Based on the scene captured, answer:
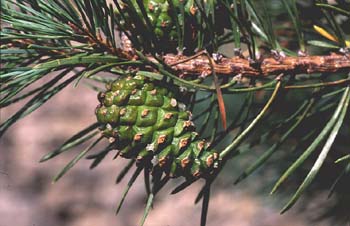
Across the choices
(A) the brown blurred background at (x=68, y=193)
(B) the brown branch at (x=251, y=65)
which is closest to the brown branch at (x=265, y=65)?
(B) the brown branch at (x=251, y=65)

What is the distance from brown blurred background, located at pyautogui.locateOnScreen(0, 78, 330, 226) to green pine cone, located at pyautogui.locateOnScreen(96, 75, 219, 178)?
4.75ft

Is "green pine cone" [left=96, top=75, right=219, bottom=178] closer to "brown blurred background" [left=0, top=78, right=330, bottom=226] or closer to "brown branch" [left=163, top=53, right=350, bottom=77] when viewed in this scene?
"brown branch" [left=163, top=53, right=350, bottom=77]

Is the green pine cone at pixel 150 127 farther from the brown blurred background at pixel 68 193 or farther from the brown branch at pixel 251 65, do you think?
the brown blurred background at pixel 68 193

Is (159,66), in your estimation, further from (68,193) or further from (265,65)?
(68,193)

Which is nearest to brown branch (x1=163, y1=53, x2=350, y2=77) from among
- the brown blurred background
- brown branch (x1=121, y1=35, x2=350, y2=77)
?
brown branch (x1=121, y1=35, x2=350, y2=77)

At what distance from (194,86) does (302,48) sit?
0.16 meters

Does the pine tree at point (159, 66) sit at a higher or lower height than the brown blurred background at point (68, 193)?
higher

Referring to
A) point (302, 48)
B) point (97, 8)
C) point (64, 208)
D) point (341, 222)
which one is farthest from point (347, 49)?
point (64, 208)

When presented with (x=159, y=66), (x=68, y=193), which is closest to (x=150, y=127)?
(x=159, y=66)

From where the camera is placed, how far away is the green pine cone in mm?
507

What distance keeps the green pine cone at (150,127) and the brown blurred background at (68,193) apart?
145 centimetres

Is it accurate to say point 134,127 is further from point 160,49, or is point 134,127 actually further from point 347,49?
point 347,49

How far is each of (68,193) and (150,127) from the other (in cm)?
191

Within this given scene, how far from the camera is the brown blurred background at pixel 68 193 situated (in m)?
2.18
